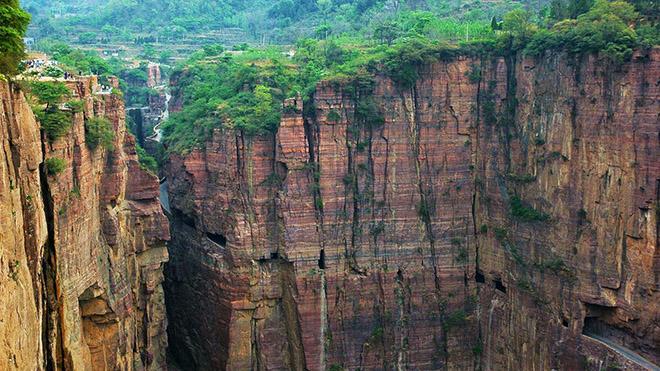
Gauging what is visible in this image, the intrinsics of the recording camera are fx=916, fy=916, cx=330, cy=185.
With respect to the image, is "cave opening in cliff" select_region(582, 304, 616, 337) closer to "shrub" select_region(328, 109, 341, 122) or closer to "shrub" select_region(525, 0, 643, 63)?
"shrub" select_region(525, 0, 643, 63)

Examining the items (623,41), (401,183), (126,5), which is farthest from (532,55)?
(126,5)

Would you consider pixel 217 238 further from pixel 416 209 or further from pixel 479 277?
pixel 479 277

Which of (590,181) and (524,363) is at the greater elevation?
(590,181)

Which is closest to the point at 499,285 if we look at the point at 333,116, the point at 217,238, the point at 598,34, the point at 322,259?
the point at 322,259

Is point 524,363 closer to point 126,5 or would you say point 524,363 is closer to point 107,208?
point 107,208

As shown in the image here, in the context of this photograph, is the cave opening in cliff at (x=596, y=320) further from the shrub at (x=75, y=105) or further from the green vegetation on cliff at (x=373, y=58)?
the shrub at (x=75, y=105)
